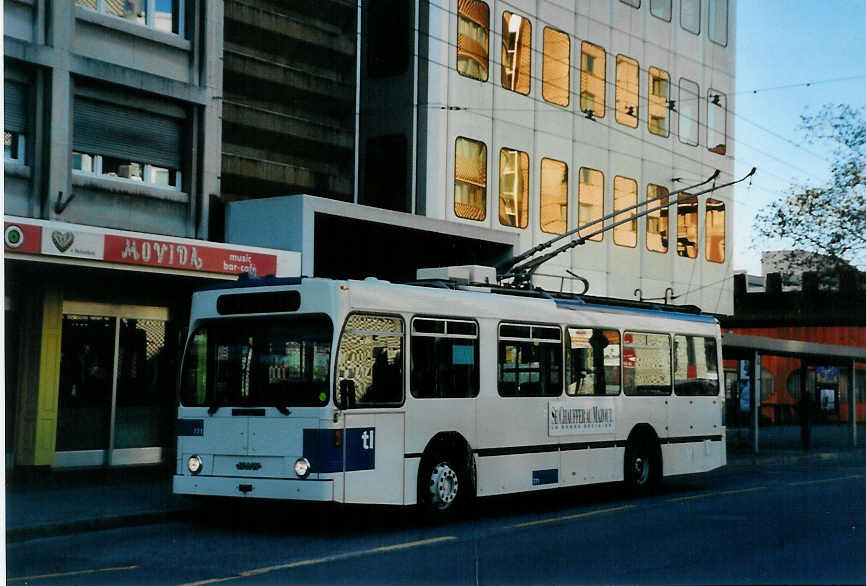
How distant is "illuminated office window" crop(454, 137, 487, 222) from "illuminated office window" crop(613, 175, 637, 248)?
5.50 metres

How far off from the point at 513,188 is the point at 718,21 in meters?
11.9

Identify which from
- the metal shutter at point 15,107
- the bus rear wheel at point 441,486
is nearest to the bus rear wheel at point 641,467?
the bus rear wheel at point 441,486

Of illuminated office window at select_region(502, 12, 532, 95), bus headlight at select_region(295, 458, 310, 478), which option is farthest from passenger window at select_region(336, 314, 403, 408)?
illuminated office window at select_region(502, 12, 532, 95)

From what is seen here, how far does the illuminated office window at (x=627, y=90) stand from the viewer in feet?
104

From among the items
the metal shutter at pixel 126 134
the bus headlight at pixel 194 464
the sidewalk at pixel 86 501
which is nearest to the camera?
the sidewalk at pixel 86 501

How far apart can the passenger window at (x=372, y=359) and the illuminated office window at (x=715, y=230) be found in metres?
24.2

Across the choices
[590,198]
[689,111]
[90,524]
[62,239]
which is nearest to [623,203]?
[590,198]

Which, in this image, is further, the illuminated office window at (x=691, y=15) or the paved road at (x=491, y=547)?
the illuminated office window at (x=691, y=15)

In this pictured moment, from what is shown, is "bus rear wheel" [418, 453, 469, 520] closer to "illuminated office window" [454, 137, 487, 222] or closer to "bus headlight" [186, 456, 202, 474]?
"bus headlight" [186, 456, 202, 474]

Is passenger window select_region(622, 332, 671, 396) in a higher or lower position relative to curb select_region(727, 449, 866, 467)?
higher

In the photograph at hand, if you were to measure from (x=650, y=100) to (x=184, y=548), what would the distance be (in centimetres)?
2409

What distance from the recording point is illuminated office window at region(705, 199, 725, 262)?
36.2m

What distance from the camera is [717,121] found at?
36344mm

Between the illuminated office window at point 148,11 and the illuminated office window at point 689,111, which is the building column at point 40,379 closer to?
the illuminated office window at point 148,11
